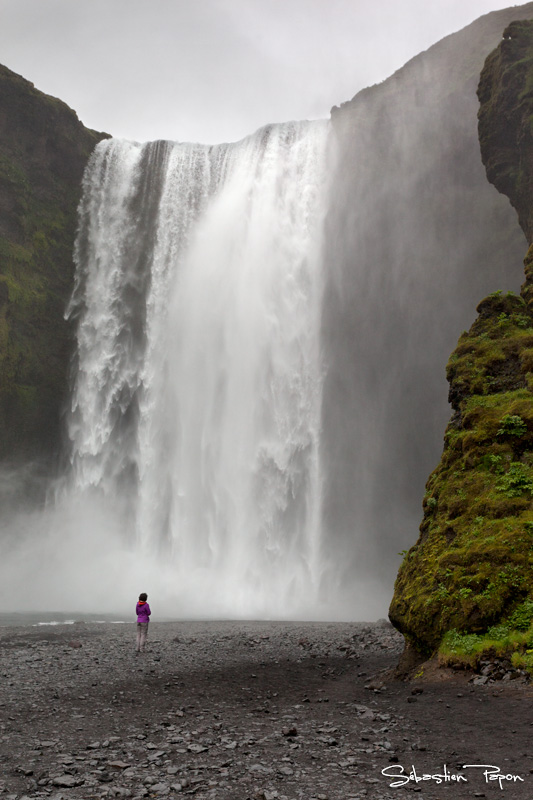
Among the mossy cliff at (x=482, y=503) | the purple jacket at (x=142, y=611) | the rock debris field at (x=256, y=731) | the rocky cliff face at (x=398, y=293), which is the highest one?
the rocky cliff face at (x=398, y=293)

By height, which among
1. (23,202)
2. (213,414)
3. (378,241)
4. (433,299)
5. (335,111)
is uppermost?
(335,111)

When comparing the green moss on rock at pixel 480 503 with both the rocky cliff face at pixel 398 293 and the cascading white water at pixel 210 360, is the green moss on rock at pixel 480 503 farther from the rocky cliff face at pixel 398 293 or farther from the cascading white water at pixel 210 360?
the rocky cliff face at pixel 398 293

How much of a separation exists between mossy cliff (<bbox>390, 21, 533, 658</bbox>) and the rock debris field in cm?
116

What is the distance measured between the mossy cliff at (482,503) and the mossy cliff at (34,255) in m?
33.3

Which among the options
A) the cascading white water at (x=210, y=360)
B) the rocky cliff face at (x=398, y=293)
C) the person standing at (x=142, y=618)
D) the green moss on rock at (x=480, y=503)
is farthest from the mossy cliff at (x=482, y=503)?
the rocky cliff face at (x=398, y=293)

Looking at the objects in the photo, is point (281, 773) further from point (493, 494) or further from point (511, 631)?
point (493, 494)

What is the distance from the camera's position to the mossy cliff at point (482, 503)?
→ 959 centimetres

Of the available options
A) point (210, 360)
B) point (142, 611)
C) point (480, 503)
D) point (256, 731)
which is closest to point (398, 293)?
point (210, 360)

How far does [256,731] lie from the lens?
25.1ft

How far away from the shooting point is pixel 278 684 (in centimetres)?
1109

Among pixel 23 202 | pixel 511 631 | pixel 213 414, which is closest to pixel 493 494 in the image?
pixel 511 631

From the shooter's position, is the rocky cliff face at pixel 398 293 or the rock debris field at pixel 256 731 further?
the rocky cliff face at pixel 398 293

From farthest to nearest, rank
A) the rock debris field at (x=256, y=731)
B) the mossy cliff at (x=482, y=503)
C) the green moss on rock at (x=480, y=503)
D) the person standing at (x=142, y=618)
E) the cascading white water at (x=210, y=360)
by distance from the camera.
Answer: the cascading white water at (x=210, y=360), the person standing at (x=142, y=618), the green moss on rock at (x=480, y=503), the mossy cliff at (x=482, y=503), the rock debris field at (x=256, y=731)

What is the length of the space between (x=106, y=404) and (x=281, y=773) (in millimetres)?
35129
